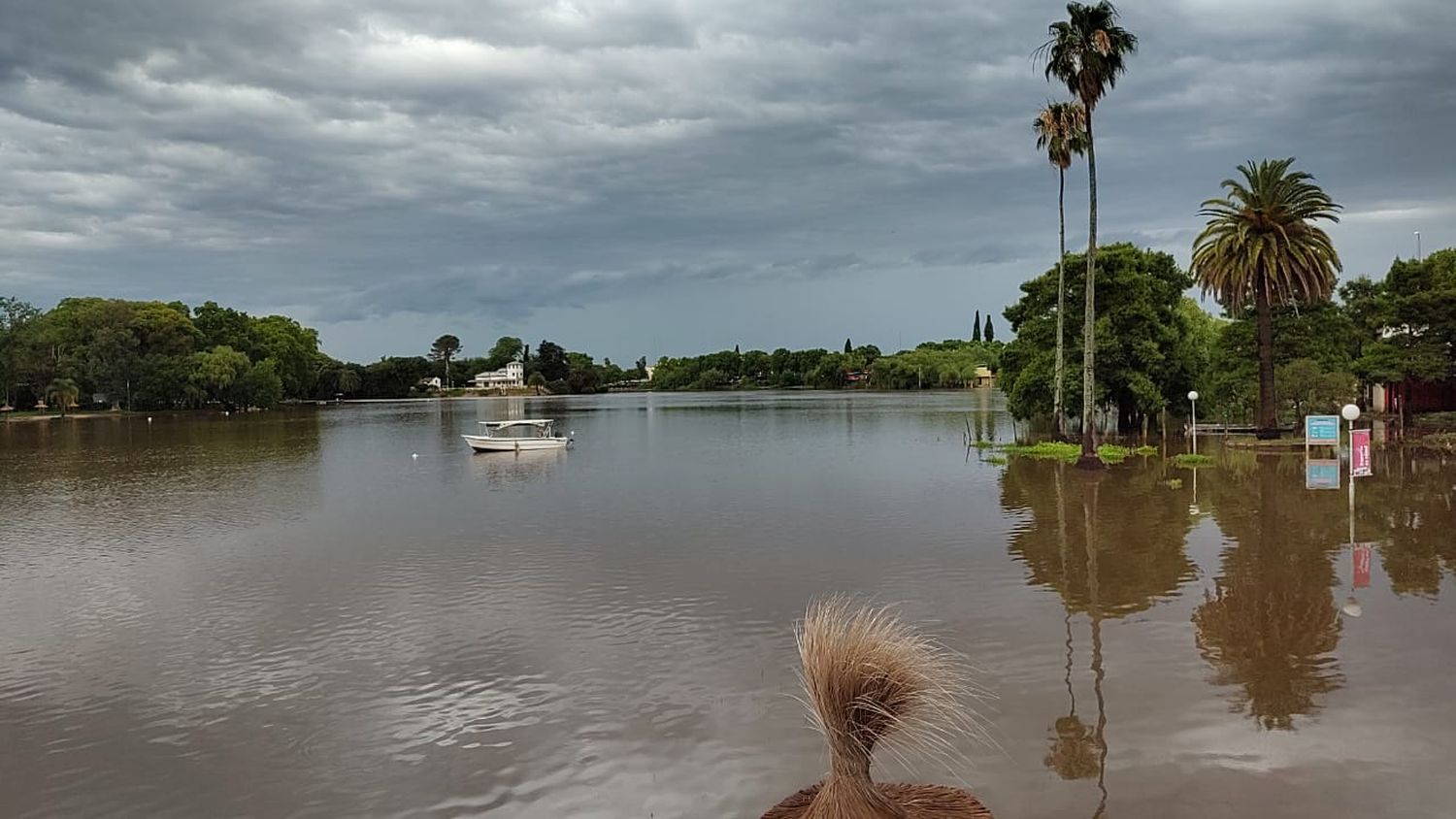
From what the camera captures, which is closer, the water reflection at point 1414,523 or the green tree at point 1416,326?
the water reflection at point 1414,523

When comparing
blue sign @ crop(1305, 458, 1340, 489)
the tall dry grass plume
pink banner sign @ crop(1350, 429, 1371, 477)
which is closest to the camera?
the tall dry grass plume

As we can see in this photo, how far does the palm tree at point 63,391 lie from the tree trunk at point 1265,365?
10518 centimetres

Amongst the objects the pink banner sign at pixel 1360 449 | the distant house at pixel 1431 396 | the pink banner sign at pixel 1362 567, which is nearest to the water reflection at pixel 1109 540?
the pink banner sign at pixel 1362 567

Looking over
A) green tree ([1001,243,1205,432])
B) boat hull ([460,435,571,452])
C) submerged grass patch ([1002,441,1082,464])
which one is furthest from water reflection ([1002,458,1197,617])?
boat hull ([460,435,571,452])

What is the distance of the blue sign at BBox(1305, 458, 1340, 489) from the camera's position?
26.0 meters

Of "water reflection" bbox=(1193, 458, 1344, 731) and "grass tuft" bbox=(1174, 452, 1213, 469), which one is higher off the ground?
"grass tuft" bbox=(1174, 452, 1213, 469)

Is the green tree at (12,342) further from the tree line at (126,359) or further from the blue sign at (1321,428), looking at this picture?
the blue sign at (1321,428)

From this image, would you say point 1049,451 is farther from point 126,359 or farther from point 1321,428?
point 126,359

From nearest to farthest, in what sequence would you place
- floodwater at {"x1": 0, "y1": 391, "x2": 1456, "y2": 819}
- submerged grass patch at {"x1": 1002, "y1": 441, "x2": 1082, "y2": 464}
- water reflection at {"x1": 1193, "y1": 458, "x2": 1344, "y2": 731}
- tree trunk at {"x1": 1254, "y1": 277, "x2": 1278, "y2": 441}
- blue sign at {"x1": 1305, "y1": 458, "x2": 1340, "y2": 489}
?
floodwater at {"x1": 0, "y1": 391, "x2": 1456, "y2": 819}, water reflection at {"x1": 1193, "y1": 458, "x2": 1344, "y2": 731}, blue sign at {"x1": 1305, "y1": 458, "x2": 1340, "y2": 489}, submerged grass patch at {"x1": 1002, "y1": 441, "x2": 1082, "y2": 464}, tree trunk at {"x1": 1254, "y1": 277, "x2": 1278, "y2": 441}

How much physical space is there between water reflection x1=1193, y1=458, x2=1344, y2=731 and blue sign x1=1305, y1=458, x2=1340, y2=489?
543 centimetres

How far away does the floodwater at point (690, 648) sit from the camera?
797cm

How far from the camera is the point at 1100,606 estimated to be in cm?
1333

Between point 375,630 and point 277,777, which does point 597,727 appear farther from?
point 375,630

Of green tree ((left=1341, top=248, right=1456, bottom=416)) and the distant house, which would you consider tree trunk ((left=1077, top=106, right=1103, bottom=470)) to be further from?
the distant house
